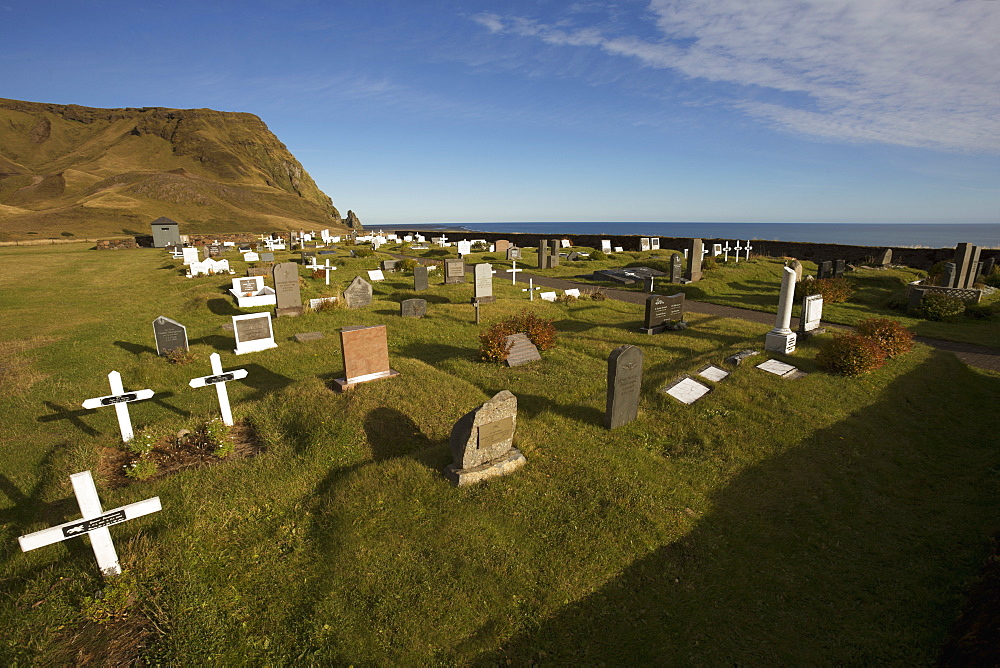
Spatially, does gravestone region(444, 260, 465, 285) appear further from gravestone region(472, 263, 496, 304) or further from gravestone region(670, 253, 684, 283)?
gravestone region(670, 253, 684, 283)

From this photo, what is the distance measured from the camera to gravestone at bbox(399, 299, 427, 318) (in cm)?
1741

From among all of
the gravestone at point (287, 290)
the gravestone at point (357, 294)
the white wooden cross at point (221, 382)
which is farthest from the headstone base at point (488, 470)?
the gravestone at point (357, 294)

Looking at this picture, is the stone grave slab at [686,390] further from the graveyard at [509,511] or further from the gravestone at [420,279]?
the gravestone at [420,279]

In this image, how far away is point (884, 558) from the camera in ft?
18.9

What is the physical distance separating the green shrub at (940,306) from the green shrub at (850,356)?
910 centimetres

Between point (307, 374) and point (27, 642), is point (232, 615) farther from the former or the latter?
point (307, 374)

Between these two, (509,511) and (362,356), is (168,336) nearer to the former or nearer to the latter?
(362,356)

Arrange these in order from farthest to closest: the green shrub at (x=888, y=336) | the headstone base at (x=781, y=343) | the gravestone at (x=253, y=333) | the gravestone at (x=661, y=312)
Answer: the gravestone at (x=661, y=312), the gravestone at (x=253, y=333), the headstone base at (x=781, y=343), the green shrub at (x=888, y=336)

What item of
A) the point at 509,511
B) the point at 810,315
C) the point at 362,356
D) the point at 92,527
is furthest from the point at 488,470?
the point at 810,315

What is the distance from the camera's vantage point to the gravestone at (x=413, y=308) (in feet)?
57.1

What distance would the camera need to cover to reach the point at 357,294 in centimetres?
1878

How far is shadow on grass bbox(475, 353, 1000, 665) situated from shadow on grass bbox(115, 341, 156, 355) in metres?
14.1

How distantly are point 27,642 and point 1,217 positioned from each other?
3703 inches

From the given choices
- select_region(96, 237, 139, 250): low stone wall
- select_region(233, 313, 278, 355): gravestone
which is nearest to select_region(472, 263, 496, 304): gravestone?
select_region(233, 313, 278, 355): gravestone
